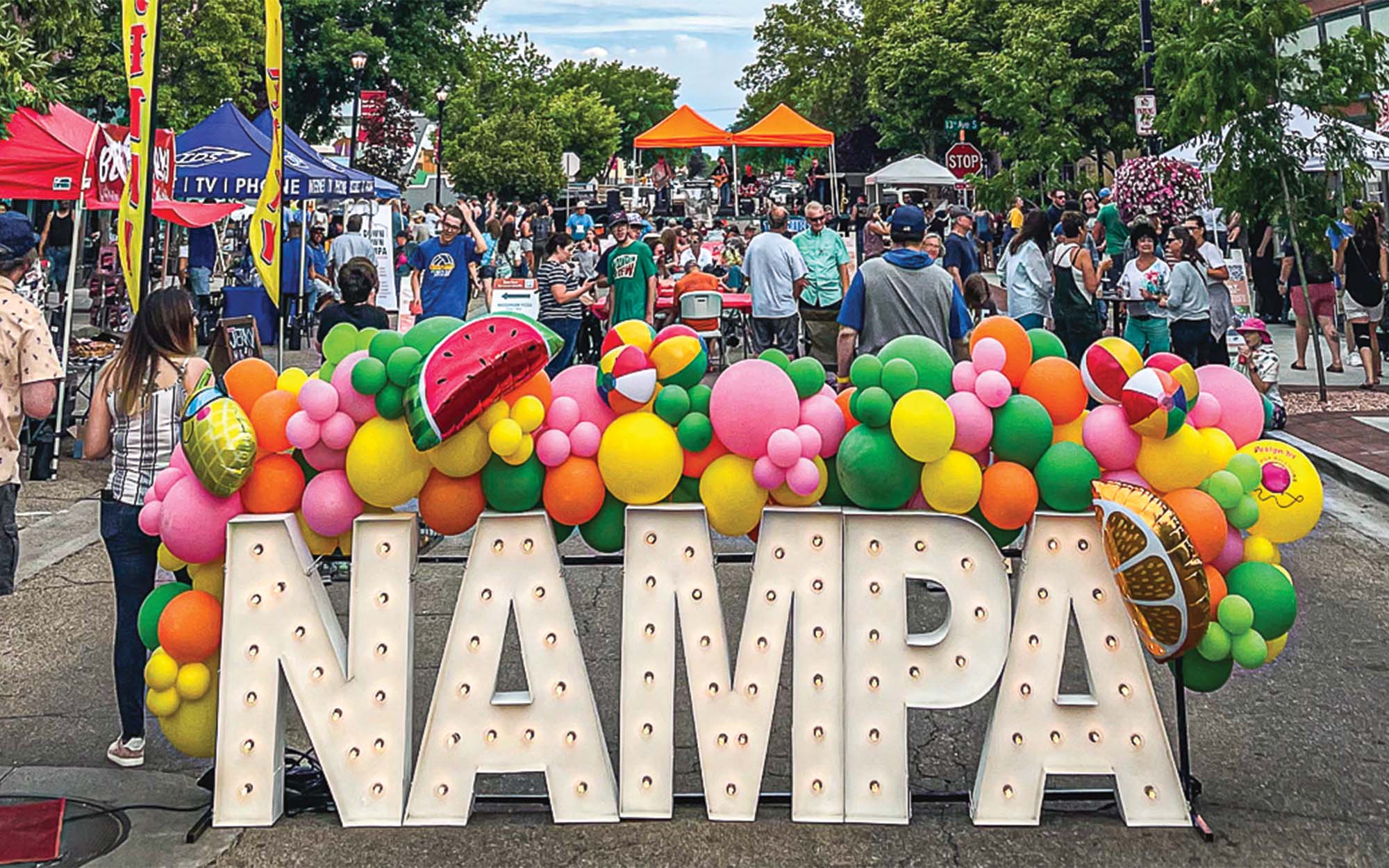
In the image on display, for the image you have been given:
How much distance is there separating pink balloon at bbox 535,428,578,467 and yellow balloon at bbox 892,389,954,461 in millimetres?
1083

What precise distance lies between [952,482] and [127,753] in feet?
10.8

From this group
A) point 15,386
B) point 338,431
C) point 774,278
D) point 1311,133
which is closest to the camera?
point 338,431

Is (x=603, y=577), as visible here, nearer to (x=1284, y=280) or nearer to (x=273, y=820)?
(x=273, y=820)

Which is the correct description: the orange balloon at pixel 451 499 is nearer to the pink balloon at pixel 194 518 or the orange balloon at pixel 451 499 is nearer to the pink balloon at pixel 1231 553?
the pink balloon at pixel 194 518

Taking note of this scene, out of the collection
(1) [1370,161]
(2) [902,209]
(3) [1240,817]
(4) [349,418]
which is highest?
(1) [1370,161]

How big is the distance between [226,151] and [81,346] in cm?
546

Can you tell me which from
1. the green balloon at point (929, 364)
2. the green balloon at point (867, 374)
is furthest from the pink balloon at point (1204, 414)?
the green balloon at point (867, 374)

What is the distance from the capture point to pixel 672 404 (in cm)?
466

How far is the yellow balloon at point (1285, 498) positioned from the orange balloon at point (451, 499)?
102 inches

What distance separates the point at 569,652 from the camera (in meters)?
4.71

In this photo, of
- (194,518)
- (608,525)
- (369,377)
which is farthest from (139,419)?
(608,525)

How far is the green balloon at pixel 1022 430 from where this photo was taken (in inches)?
182

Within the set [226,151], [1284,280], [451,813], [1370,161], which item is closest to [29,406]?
[451,813]

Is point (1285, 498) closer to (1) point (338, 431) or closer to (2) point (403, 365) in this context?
(2) point (403, 365)
